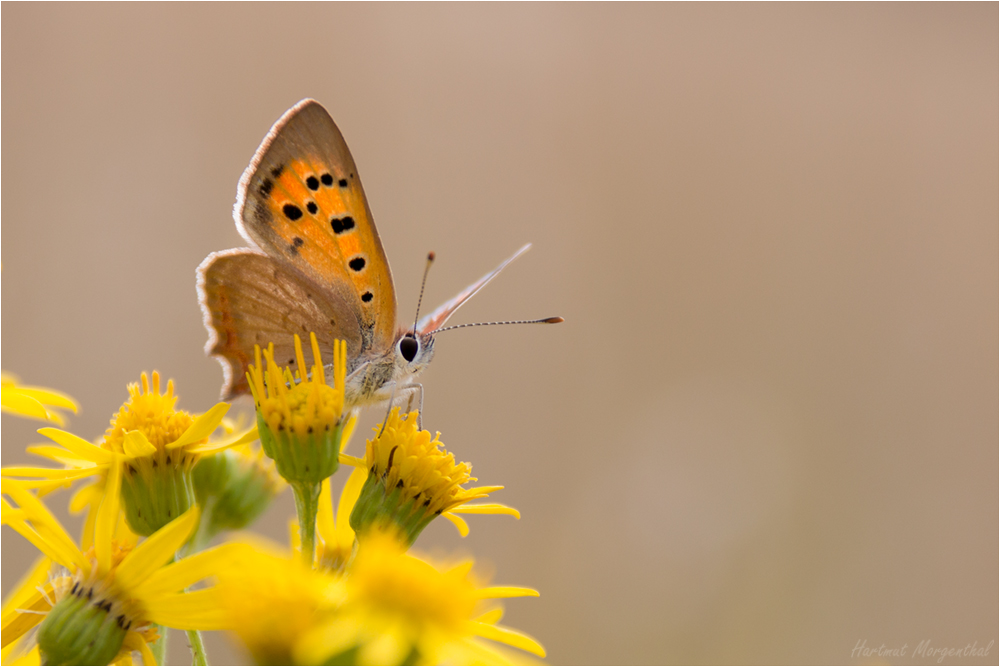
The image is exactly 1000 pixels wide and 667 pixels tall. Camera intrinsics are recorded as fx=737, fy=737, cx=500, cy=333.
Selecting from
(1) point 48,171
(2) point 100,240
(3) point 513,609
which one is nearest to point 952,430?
(3) point 513,609

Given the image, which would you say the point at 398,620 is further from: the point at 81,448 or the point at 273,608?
the point at 81,448

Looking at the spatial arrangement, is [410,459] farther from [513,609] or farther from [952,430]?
[952,430]

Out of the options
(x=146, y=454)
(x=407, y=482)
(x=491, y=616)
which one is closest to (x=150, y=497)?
(x=146, y=454)

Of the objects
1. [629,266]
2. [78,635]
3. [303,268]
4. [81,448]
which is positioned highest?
[303,268]

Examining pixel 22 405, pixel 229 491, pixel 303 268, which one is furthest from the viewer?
pixel 303 268

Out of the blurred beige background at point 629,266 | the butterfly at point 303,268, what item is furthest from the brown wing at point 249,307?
the blurred beige background at point 629,266

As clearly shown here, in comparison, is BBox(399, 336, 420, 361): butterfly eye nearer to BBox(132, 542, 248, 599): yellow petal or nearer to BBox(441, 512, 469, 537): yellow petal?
BBox(441, 512, 469, 537): yellow petal

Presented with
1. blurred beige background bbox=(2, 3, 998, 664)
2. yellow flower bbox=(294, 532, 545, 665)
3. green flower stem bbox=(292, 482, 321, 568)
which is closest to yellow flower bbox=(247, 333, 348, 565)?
green flower stem bbox=(292, 482, 321, 568)
